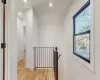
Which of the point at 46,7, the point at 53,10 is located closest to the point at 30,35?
the point at 46,7

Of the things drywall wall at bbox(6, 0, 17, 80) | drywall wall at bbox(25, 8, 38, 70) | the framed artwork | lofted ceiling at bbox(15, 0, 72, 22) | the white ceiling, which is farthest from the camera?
drywall wall at bbox(25, 8, 38, 70)

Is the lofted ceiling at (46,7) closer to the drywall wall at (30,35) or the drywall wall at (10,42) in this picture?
the drywall wall at (30,35)

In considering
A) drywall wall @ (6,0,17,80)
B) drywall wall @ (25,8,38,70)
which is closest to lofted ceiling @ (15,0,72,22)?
drywall wall @ (25,8,38,70)

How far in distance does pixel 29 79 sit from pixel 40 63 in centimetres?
216

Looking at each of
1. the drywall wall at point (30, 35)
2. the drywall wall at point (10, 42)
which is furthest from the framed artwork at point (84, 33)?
the drywall wall at point (30, 35)

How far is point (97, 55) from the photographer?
75.2 inches

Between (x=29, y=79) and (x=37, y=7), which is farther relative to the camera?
(x=37, y=7)

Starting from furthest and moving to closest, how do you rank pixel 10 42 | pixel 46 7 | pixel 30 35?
pixel 46 7 < pixel 30 35 < pixel 10 42

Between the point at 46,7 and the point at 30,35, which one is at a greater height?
the point at 46,7

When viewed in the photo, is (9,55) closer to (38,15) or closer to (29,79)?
(29,79)

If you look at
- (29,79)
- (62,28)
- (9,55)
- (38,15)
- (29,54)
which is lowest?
(29,79)

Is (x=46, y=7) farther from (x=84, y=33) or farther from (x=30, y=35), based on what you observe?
(x=84, y=33)

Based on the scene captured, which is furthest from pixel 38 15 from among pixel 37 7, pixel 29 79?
pixel 29 79

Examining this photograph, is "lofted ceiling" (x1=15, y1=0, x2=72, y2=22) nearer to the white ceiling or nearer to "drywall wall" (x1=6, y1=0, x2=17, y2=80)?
the white ceiling
